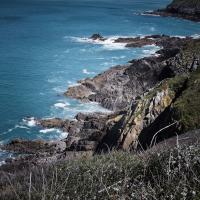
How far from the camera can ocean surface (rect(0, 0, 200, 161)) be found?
4069cm

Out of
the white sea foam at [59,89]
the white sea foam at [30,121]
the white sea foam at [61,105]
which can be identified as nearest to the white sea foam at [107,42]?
the white sea foam at [59,89]

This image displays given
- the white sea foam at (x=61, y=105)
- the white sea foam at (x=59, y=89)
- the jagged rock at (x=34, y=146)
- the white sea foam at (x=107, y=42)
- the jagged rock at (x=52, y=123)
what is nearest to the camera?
the jagged rock at (x=34, y=146)

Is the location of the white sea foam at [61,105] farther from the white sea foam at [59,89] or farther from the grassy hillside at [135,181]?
the grassy hillside at [135,181]

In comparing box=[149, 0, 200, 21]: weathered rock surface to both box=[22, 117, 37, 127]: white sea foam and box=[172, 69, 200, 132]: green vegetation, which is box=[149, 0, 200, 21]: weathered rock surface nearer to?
box=[22, 117, 37, 127]: white sea foam

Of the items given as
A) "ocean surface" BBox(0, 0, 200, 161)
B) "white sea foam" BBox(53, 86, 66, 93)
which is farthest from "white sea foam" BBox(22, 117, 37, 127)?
"white sea foam" BBox(53, 86, 66, 93)

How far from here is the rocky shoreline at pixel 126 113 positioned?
64.1ft

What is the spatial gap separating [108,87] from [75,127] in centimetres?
1039

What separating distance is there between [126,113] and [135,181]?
1819 centimetres

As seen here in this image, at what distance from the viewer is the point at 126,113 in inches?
936

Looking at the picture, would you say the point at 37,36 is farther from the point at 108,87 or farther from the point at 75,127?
the point at 75,127

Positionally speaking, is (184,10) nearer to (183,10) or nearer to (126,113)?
(183,10)

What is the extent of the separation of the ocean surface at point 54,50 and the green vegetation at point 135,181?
2656cm

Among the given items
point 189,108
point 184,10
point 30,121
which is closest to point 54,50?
point 30,121

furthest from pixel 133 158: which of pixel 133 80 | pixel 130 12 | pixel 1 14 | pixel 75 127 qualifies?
pixel 130 12
